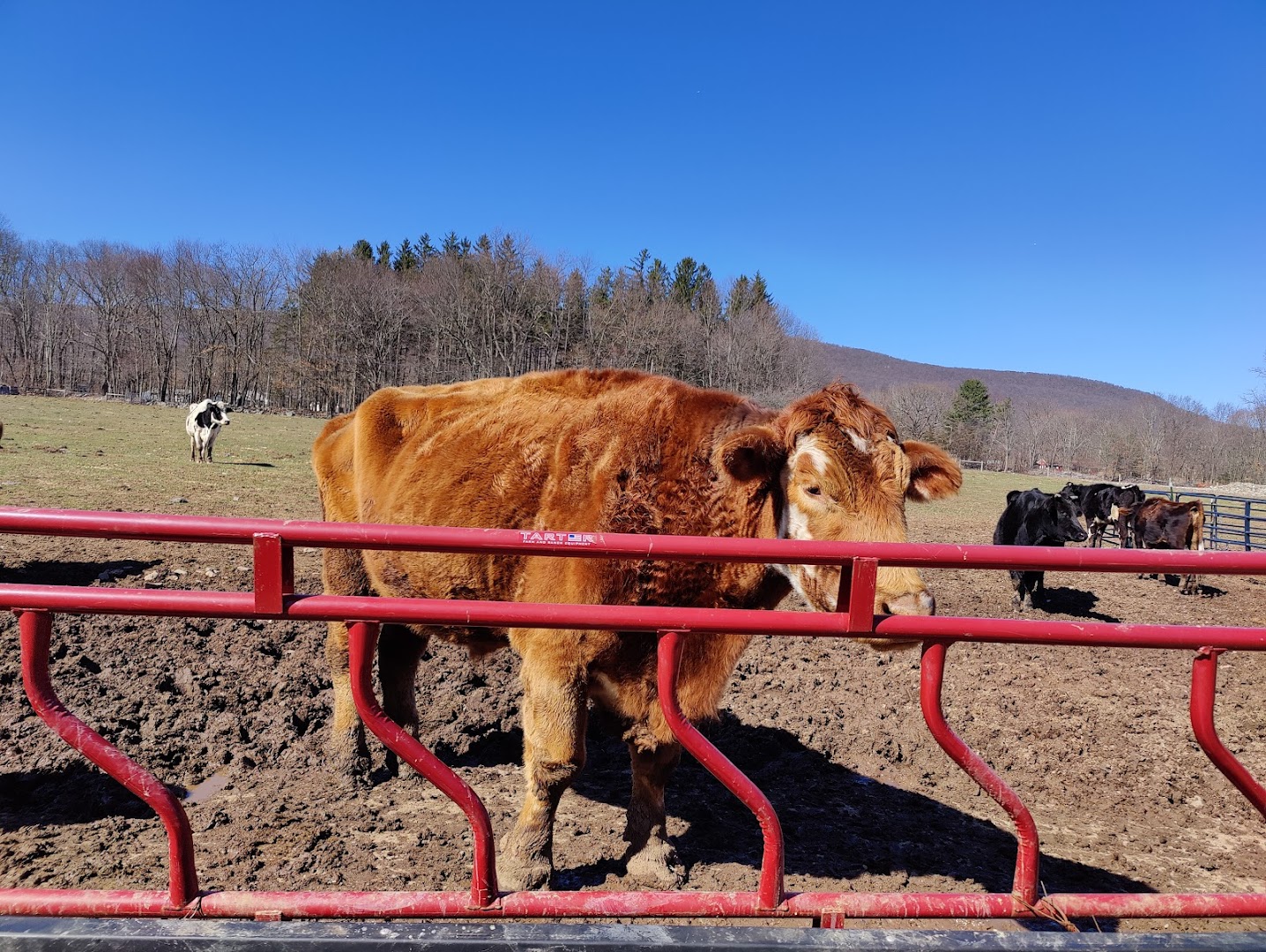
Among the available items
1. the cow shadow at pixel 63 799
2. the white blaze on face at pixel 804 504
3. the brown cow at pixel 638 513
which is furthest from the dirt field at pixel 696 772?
the white blaze on face at pixel 804 504

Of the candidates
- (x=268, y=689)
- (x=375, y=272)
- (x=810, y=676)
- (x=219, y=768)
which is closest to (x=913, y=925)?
(x=810, y=676)

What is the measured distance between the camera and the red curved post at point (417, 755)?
184 centimetres

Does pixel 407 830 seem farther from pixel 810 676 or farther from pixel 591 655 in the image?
pixel 810 676

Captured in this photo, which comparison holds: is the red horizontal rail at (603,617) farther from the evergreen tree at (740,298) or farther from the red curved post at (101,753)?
the evergreen tree at (740,298)

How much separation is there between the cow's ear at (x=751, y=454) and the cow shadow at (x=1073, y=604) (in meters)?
9.23

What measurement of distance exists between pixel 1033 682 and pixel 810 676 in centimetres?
195

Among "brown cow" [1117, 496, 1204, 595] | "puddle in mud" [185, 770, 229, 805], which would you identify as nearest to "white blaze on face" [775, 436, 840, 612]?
"puddle in mud" [185, 770, 229, 805]

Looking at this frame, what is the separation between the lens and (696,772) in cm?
493

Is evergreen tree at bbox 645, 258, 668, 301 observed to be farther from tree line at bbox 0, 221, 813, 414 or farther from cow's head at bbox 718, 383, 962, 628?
cow's head at bbox 718, 383, 962, 628

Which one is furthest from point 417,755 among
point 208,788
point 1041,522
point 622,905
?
point 1041,522

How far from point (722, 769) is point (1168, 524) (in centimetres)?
1603

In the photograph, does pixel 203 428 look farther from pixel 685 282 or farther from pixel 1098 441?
pixel 1098 441

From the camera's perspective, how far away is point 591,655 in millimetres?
3156

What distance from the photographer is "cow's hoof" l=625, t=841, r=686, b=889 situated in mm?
3439
